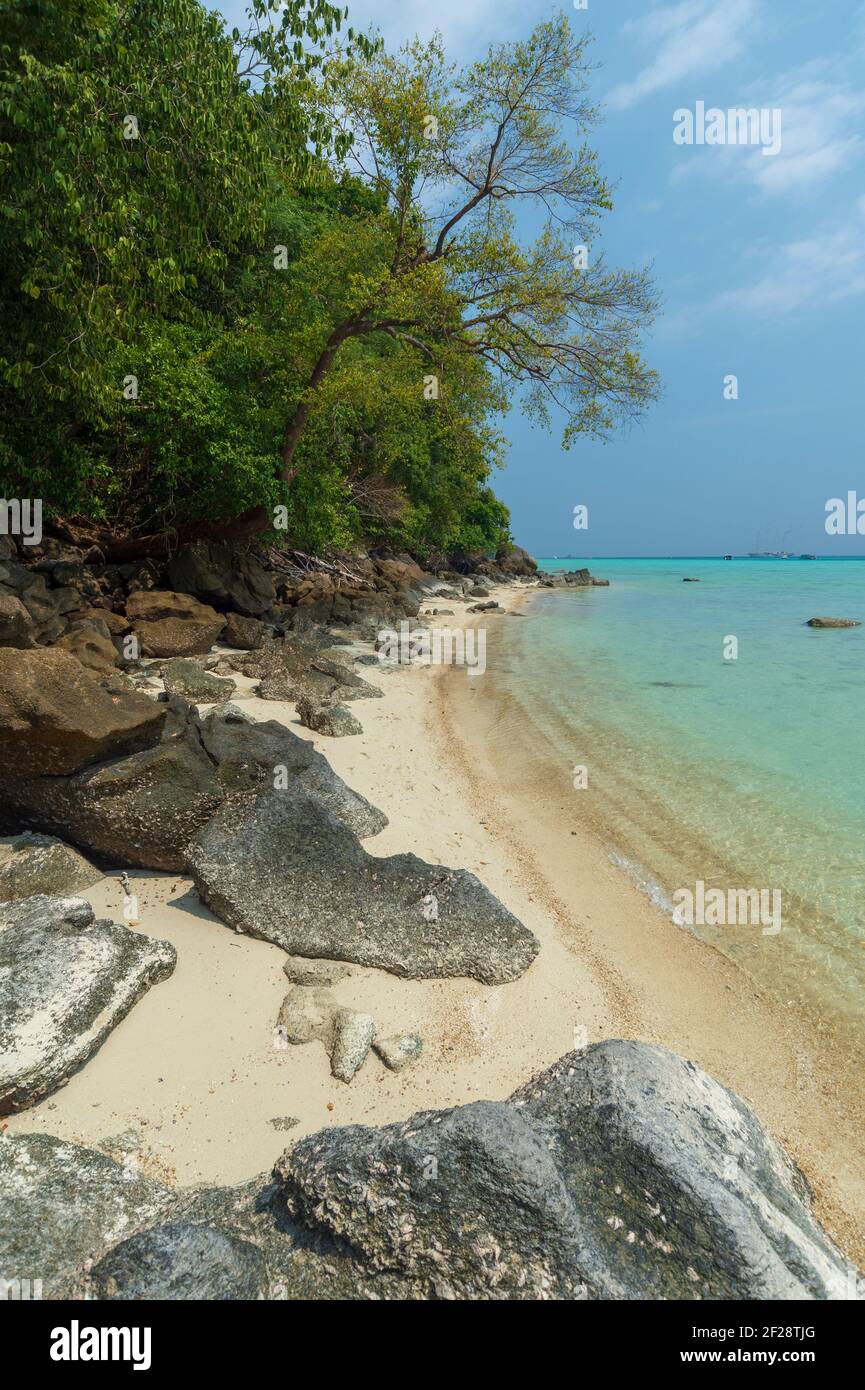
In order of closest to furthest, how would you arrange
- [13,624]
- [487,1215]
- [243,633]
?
[487,1215], [13,624], [243,633]

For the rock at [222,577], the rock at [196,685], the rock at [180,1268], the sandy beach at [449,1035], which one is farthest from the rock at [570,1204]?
the rock at [222,577]

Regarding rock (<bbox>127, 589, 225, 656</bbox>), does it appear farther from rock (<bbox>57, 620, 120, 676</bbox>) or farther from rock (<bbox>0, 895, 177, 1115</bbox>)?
rock (<bbox>0, 895, 177, 1115</bbox>)

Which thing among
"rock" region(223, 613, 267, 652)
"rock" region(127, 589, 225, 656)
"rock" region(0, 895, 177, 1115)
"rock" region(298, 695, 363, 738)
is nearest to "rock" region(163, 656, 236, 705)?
"rock" region(298, 695, 363, 738)

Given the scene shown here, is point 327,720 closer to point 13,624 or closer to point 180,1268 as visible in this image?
point 13,624

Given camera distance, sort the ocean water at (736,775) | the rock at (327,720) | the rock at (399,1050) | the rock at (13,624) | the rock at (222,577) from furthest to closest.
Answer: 1. the rock at (222,577)
2. the rock at (327,720)
3. the rock at (13,624)
4. the ocean water at (736,775)
5. the rock at (399,1050)

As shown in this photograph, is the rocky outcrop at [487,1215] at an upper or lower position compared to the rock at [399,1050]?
upper

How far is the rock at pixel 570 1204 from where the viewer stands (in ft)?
7.51

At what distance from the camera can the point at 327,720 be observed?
11.1 meters

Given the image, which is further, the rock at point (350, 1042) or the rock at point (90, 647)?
the rock at point (90, 647)

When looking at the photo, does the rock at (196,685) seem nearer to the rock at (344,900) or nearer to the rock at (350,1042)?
the rock at (344,900)

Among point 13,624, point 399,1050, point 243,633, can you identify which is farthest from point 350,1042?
point 243,633

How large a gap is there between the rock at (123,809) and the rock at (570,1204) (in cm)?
382

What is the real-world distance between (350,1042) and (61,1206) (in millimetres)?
1794
